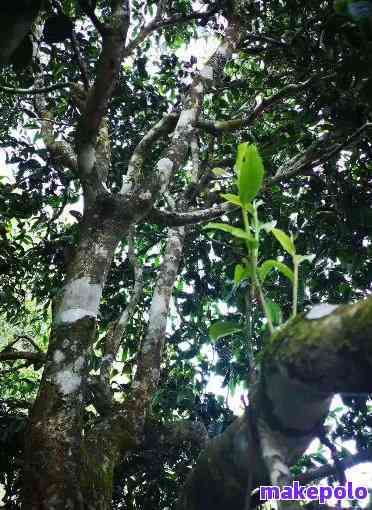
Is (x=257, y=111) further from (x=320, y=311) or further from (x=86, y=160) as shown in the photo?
(x=320, y=311)

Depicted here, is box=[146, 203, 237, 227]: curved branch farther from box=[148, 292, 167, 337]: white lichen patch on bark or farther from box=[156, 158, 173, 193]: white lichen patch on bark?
box=[148, 292, 167, 337]: white lichen patch on bark

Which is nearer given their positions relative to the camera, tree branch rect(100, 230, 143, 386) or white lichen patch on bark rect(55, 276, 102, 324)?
white lichen patch on bark rect(55, 276, 102, 324)

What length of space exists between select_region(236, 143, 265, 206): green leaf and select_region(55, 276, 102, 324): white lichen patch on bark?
91 centimetres

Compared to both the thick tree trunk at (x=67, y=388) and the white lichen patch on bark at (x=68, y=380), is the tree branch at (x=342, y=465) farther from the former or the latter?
the white lichen patch on bark at (x=68, y=380)

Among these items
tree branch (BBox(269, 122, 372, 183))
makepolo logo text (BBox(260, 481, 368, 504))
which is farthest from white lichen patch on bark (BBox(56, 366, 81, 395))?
tree branch (BBox(269, 122, 372, 183))

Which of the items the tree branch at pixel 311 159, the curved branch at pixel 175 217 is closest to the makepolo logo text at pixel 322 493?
the curved branch at pixel 175 217

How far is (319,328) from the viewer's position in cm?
95

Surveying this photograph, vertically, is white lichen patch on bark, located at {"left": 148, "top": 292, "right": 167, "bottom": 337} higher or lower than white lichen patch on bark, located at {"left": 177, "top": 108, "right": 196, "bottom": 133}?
lower

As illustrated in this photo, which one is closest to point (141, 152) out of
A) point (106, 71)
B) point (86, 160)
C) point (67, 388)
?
point (86, 160)

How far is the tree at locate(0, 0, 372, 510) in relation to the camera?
111 cm

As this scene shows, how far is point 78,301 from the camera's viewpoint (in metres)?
1.90

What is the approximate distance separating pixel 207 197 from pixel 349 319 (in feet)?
8.91

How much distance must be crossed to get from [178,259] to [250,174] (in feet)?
6.40

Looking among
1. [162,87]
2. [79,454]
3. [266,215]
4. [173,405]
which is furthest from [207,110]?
[79,454]
